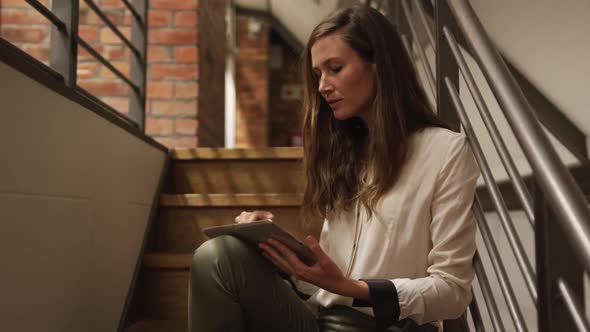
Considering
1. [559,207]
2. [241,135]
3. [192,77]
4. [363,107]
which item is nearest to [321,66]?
[363,107]

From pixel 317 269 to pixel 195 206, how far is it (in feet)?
3.42

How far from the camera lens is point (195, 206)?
6.23 ft

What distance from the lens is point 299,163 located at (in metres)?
2.06

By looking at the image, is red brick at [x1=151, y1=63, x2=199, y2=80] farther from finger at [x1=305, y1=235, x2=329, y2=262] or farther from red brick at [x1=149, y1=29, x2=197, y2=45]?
finger at [x1=305, y1=235, x2=329, y2=262]

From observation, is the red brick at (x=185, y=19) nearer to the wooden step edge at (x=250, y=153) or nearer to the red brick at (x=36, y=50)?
the red brick at (x=36, y=50)

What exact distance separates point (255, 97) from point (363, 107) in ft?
16.9

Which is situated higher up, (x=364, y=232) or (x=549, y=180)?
(x=549, y=180)

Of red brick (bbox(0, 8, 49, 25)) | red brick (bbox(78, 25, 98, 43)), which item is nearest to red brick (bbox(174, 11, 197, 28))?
red brick (bbox(78, 25, 98, 43))

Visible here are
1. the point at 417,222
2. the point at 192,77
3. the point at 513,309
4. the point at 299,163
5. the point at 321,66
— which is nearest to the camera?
the point at 513,309

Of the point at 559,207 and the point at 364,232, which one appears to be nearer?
the point at 559,207

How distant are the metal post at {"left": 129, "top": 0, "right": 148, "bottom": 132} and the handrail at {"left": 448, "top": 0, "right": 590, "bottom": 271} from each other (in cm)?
138

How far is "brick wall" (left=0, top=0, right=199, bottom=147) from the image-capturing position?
8.34 feet

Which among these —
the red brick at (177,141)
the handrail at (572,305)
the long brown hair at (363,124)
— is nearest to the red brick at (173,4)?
the red brick at (177,141)

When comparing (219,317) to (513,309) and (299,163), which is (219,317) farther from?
(299,163)
